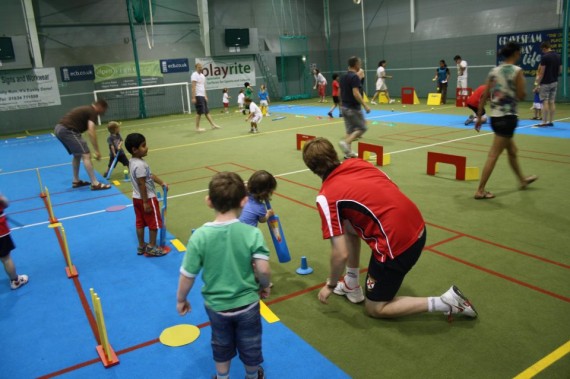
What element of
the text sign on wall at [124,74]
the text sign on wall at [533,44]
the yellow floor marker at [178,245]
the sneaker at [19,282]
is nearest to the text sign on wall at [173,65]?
the text sign on wall at [124,74]

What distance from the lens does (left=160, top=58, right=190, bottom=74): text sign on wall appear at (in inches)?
956

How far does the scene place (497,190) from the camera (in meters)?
7.38

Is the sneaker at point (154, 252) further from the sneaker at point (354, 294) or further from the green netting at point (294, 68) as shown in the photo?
the green netting at point (294, 68)

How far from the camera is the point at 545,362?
10.5ft

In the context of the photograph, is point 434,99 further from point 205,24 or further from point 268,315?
point 268,315

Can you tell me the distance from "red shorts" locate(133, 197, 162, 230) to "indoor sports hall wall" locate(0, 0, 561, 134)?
18.8 m

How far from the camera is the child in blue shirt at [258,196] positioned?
13.2 ft

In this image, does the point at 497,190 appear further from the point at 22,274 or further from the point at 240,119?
the point at 240,119

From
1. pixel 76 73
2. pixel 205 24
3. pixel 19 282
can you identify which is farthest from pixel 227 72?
pixel 19 282

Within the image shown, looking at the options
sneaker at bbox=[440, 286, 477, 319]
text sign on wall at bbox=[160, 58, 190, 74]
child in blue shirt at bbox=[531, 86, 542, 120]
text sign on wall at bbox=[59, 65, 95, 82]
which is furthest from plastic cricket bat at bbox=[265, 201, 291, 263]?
text sign on wall at bbox=[160, 58, 190, 74]

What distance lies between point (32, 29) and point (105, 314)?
828 inches

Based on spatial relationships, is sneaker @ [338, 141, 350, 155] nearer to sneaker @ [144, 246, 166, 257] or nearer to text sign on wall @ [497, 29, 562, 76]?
sneaker @ [144, 246, 166, 257]

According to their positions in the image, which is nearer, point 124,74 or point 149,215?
point 149,215

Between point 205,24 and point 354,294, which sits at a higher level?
point 205,24
